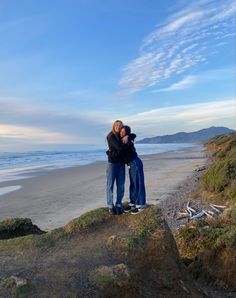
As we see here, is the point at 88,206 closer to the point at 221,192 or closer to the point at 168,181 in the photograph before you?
the point at 221,192

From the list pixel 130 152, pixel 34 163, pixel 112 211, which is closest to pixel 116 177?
pixel 130 152

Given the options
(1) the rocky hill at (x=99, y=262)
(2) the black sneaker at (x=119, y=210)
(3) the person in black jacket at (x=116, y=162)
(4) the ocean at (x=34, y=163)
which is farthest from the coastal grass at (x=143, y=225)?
(4) the ocean at (x=34, y=163)

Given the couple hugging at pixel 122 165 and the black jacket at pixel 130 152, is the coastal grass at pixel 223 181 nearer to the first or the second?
the couple hugging at pixel 122 165

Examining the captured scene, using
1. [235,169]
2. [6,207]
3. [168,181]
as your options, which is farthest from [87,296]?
[168,181]

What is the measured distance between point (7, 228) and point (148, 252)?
272 cm

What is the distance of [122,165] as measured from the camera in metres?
8.37

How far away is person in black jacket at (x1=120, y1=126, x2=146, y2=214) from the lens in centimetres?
809

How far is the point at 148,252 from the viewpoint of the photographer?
240 inches

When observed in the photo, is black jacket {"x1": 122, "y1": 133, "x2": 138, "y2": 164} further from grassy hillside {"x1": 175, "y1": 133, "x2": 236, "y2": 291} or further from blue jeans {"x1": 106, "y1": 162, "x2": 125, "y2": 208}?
grassy hillside {"x1": 175, "y1": 133, "x2": 236, "y2": 291}

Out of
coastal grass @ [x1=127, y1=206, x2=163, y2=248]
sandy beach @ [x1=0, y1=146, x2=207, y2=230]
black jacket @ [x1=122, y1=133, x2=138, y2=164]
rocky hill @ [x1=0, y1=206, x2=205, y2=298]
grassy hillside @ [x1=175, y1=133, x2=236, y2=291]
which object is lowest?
sandy beach @ [x1=0, y1=146, x2=207, y2=230]

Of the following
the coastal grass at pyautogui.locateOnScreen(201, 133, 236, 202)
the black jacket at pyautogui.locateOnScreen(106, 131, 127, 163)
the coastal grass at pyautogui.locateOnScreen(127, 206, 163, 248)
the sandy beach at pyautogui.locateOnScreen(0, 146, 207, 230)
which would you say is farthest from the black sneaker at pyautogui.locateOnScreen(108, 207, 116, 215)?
the coastal grass at pyautogui.locateOnScreen(201, 133, 236, 202)

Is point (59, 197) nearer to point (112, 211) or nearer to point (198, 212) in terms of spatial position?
point (198, 212)

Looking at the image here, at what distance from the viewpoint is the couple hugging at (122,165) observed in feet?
26.5

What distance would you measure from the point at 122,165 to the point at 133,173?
248 millimetres
